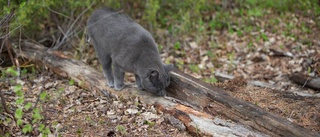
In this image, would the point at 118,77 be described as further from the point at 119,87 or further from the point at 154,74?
the point at 154,74

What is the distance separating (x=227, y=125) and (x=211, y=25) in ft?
15.7

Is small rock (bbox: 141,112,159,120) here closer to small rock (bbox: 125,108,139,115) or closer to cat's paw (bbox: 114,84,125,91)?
small rock (bbox: 125,108,139,115)

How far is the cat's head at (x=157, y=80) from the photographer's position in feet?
17.0

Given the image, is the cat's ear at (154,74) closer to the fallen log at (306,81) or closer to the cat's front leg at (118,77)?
the cat's front leg at (118,77)

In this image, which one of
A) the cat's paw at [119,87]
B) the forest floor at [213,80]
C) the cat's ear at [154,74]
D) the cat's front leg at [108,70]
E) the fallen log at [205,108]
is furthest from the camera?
the cat's front leg at [108,70]

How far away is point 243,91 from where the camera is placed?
566cm

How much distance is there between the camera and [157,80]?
5199mm

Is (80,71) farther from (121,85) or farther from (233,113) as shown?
(233,113)


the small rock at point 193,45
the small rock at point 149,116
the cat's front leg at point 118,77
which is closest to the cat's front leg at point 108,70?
the cat's front leg at point 118,77

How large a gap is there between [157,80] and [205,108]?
0.78 metres

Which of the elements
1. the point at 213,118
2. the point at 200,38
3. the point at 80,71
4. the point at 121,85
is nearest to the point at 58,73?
the point at 80,71

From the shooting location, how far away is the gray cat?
5.28 meters

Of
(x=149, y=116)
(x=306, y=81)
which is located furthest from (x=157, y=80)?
(x=306, y=81)

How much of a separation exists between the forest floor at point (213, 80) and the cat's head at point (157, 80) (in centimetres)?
27
